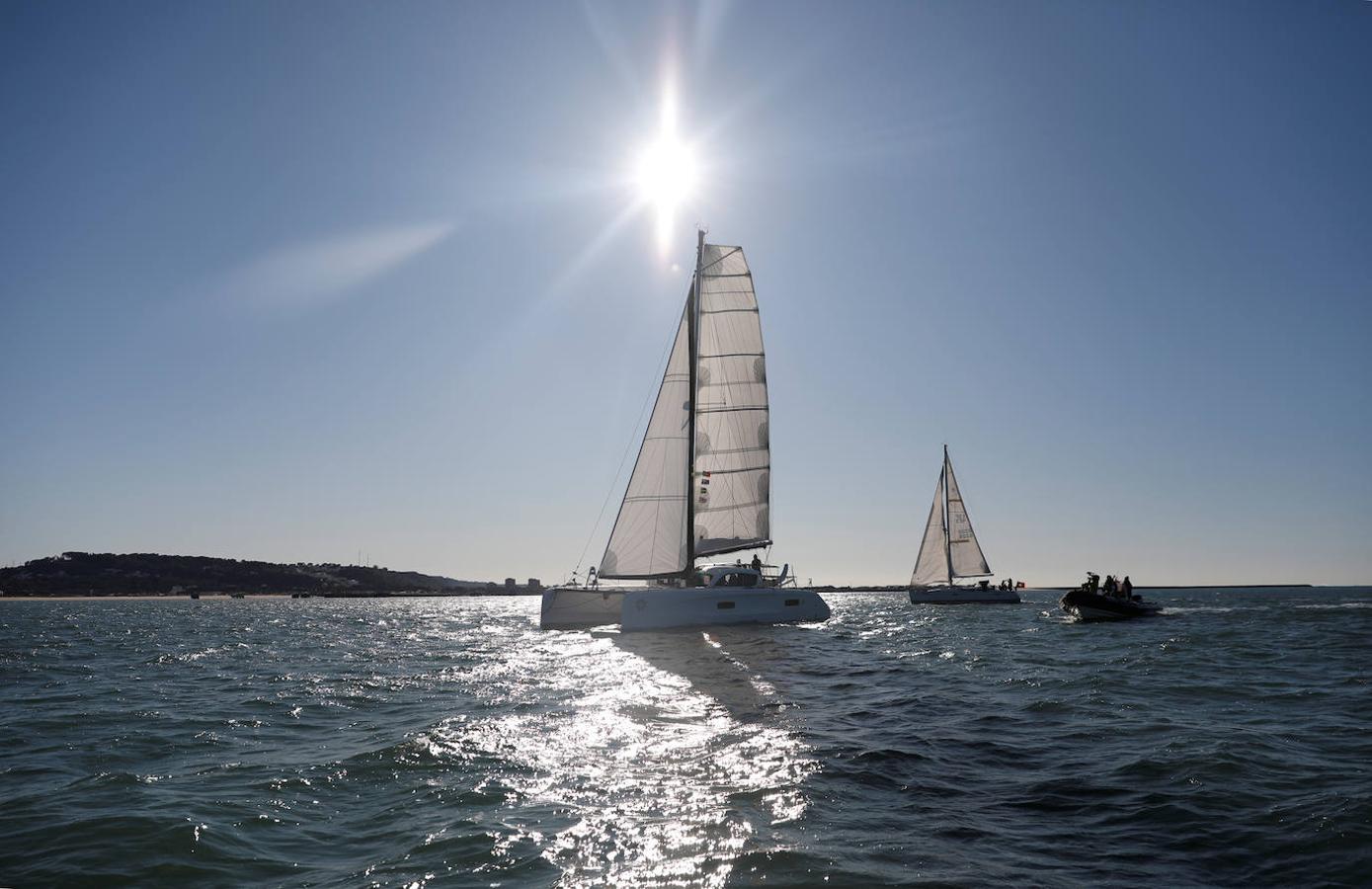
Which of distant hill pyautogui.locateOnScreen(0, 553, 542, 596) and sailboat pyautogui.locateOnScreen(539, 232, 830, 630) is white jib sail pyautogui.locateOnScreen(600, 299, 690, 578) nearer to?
sailboat pyautogui.locateOnScreen(539, 232, 830, 630)

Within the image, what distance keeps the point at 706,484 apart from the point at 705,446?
185 centimetres

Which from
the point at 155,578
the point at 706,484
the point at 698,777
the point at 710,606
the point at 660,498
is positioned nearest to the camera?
the point at 698,777

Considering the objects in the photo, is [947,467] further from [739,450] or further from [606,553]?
A: [606,553]

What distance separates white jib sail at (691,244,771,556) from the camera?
3688 centimetres

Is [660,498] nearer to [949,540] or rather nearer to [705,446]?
[705,446]

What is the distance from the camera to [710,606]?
1312 inches

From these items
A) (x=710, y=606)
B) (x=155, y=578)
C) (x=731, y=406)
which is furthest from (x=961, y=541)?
(x=155, y=578)

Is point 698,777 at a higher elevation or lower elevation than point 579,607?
lower

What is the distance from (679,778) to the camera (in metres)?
9.28

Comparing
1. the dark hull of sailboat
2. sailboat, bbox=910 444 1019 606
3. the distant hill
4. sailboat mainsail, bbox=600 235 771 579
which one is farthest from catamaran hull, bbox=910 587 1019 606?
the distant hill

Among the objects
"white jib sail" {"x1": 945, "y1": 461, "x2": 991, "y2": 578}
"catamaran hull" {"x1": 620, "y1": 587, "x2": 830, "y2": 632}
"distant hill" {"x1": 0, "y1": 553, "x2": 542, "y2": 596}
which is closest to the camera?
"catamaran hull" {"x1": 620, "y1": 587, "x2": 830, "y2": 632}

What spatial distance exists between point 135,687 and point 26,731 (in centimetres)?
635

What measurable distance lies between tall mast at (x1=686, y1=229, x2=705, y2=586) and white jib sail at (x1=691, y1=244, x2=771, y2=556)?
423mm

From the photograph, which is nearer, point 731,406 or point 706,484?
point 706,484
